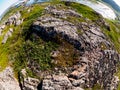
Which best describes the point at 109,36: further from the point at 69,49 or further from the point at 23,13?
the point at 23,13

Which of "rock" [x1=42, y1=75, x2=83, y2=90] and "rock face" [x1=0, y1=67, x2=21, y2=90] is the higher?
"rock" [x1=42, y1=75, x2=83, y2=90]

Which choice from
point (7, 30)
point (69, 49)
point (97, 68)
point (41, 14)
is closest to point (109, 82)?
point (97, 68)

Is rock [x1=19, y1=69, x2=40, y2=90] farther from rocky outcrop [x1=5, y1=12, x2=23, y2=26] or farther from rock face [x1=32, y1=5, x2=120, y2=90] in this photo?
rocky outcrop [x1=5, y1=12, x2=23, y2=26]

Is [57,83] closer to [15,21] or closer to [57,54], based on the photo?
[57,54]

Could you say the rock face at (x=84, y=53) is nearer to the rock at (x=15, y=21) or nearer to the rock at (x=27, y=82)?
the rock at (x=27, y=82)

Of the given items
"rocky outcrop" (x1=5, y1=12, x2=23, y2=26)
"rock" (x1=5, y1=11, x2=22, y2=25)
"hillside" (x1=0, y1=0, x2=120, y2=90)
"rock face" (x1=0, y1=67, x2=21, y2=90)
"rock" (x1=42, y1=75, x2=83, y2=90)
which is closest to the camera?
"rock face" (x1=0, y1=67, x2=21, y2=90)

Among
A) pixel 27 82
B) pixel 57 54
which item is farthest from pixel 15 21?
pixel 27 82

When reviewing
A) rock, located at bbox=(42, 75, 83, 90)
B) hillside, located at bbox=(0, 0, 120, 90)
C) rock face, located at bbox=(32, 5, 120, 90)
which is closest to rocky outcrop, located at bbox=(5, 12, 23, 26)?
hillside, located at bbox=(0, 0, 120, 90)
